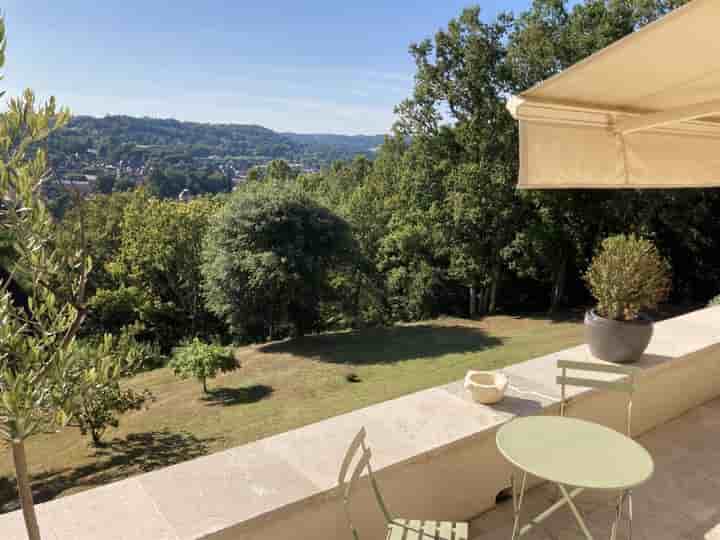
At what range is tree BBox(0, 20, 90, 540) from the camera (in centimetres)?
114

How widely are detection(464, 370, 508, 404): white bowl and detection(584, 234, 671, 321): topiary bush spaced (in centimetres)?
121

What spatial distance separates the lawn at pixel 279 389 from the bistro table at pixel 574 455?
7905 millimetres

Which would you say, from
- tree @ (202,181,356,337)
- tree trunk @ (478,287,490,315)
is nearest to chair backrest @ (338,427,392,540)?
tree @ (202,181,356,337)

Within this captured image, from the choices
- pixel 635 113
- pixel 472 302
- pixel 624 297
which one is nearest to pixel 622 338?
pixel 624 297

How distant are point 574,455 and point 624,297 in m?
1.75

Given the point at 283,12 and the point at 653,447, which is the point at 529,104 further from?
the point at 283,12

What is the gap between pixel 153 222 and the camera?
20766 mm

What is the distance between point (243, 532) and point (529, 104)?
204 cm

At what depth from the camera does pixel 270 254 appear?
15875 mm

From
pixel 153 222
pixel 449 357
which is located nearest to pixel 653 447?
pixel 449 357

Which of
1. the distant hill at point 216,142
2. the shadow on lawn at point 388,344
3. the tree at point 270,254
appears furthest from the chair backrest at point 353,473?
the distant hill at point 216,142

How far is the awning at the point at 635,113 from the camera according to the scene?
1.63 m

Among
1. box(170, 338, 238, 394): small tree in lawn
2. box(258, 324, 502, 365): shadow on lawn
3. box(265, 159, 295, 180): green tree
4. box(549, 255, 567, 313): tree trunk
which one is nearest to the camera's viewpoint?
box(170, 338, 238, 394): small tree in lawn

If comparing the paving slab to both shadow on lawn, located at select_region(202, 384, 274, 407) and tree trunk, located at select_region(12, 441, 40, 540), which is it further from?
shadow on lawn, located at select_region(202, 384, 274, 407)
